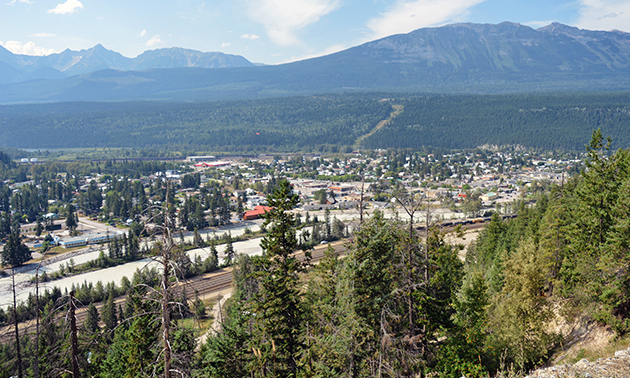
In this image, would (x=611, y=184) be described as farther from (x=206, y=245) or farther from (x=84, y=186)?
(x=84, y=186)

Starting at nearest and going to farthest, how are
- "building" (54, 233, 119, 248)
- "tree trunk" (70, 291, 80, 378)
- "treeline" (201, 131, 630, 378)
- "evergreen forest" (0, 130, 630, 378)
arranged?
1. "tree trunk" (70, 291, 80, 378)
2. "evergreen forest" (0, 130, 630, 378)
3. "treeline" (201, 131, 630, 378)
4. "building" (54, 233, 119, 248)

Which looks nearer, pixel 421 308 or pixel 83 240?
pixel 421 308

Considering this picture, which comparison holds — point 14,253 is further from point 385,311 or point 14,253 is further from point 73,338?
point 385,311

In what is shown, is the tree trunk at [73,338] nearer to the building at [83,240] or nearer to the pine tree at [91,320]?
the pine tree at [91,320]

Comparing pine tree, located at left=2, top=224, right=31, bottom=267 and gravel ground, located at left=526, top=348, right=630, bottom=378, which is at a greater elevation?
gravel ground, located at left=526, top=348, right=630, bottom=378

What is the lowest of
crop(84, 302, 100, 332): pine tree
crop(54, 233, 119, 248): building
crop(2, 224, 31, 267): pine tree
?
crop(54, 233, 119, 248): building

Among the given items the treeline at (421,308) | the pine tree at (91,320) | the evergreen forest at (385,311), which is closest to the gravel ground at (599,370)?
the treeline at (421,308)

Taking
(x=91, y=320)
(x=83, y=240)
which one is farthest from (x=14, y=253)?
(x=91, y=320)

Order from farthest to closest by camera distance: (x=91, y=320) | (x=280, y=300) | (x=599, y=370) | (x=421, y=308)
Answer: (x=91, y=320) < (x=280, y=300) < (x=421, y=308) < (x=599, y=370)

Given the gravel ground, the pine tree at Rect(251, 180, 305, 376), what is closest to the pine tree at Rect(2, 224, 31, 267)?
the pine tree at Rect(251, 180, 305, 376)

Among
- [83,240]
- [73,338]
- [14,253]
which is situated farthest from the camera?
[83,240]

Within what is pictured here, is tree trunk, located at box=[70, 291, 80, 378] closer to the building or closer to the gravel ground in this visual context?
the gravel ground

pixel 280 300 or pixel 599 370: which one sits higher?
pixel 599 370

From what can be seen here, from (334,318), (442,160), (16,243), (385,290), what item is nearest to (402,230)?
(385,290)
